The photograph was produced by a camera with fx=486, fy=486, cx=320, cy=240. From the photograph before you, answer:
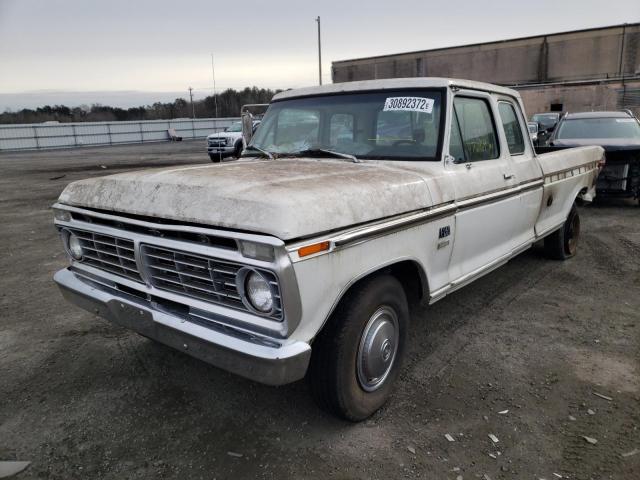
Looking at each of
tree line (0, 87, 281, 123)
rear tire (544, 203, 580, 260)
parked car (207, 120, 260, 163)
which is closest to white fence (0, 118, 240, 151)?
tree line (0, 87, 281, 123)

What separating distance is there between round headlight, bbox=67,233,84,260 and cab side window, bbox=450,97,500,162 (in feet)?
8.81

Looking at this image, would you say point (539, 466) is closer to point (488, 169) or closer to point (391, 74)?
point (488, 169)

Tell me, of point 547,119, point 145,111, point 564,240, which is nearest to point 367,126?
point 564,240

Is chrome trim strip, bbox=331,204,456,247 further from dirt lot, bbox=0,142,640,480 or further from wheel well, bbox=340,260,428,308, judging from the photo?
dirt lot, bbox=0,142,640,480

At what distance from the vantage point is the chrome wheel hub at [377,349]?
281cm

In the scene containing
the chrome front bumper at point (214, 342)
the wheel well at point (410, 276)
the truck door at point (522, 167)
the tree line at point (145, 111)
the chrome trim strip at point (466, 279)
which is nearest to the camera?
the chrome front bumper at point (214, 342)

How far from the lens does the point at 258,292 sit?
2328 mm

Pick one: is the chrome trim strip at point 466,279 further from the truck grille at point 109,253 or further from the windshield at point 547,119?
the windshield at point 547,119

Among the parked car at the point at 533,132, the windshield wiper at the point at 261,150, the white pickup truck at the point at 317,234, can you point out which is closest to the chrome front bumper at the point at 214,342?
the white pickup truck at the point at 317,234

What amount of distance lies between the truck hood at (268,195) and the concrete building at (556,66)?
108 feet

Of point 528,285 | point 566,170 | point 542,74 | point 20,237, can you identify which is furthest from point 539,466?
point 542,74

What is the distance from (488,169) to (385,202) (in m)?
1.50

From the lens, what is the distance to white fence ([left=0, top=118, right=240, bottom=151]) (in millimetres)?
34281

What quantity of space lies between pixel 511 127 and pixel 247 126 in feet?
8.26
